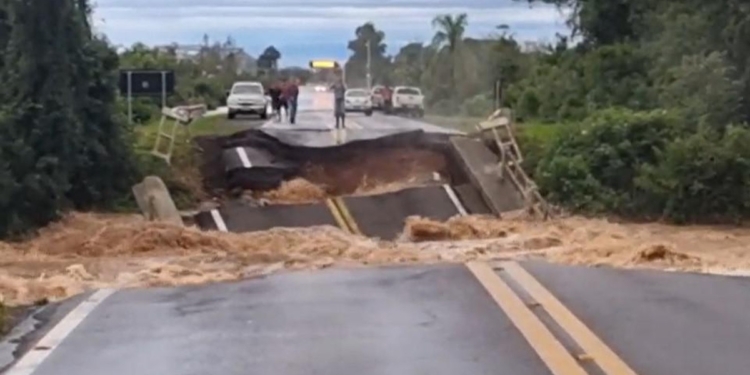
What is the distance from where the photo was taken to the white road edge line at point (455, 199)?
33.1 metres

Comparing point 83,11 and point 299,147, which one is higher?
point 83,11

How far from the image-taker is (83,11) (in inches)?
1257

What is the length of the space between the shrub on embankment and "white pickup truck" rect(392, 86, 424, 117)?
151ft

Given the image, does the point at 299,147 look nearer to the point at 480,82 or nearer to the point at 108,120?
the point at 108,120

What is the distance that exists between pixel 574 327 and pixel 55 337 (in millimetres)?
3988

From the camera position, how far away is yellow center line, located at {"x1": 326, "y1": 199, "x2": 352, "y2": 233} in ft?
101

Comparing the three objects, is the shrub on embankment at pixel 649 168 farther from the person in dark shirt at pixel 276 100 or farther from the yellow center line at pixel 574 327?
the person in dark shirt at pixel 276 100

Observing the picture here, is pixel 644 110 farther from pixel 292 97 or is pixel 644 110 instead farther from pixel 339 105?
pixel 292 97

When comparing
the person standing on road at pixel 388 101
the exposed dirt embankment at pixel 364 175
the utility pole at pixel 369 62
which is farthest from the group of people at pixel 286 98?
the utility pole at pixel 369 62

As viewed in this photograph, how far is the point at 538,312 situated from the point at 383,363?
2582 millimetres

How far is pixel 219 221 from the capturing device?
103ft

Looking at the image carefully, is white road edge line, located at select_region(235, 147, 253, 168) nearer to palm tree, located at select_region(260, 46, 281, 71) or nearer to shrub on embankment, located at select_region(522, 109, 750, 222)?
shrub on embankment, located at select_region(522, 109, 750, 222)

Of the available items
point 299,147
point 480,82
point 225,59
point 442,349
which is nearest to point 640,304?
point 442,349

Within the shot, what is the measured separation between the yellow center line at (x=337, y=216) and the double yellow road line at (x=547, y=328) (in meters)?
14.4
